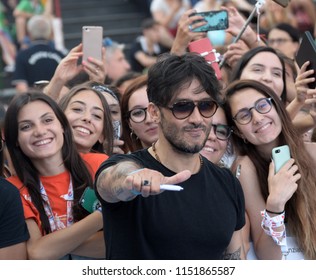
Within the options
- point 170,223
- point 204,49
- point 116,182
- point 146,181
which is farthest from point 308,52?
point 146,181

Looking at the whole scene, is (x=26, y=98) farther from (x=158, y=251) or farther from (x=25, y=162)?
(x=158, y=251)

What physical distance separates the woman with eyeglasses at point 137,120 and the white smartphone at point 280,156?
0.95 m

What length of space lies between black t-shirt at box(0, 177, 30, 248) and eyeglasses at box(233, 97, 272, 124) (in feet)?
4.76

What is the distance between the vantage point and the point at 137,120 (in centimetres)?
509

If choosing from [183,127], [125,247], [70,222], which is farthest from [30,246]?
[183,127]

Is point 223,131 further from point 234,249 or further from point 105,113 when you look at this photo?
point 234,249

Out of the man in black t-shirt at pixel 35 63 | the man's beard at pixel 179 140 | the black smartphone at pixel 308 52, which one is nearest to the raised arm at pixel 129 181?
the man's beard at pixel 179 140

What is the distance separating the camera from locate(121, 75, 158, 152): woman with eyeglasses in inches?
198

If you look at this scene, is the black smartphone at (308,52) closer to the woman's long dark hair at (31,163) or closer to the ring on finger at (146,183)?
the woman's long dark hair at (31,163)

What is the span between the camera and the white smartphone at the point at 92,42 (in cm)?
567

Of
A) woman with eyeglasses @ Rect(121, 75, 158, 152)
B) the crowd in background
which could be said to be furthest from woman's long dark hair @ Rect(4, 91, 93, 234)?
woman with eyeglasses @ Rect(121, 75, 158, 152)

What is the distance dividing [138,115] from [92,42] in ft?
2.90
